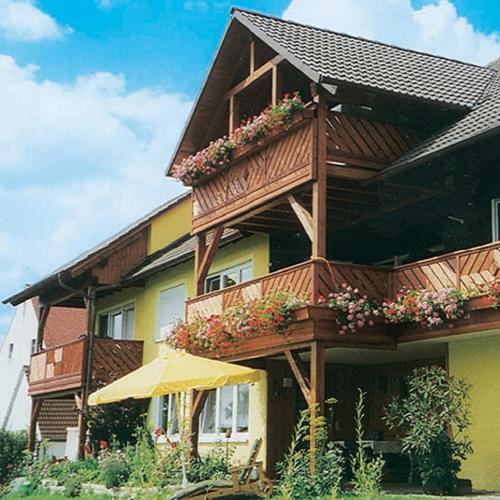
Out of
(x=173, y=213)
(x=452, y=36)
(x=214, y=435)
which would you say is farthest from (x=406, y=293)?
(x=173, y=213)

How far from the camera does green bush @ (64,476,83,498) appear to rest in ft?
64.5

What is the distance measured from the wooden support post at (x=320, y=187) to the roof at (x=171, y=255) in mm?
5351

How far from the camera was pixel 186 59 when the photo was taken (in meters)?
19.6

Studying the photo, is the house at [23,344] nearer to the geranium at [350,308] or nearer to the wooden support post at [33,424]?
the wooden support post at [33,424]

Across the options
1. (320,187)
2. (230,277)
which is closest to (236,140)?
(320,187)

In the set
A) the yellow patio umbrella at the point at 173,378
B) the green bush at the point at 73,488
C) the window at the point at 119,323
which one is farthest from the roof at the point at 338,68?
the window at the point at 119,323

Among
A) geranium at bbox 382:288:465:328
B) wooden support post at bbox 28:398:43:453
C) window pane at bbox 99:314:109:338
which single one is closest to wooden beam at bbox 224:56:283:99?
geranium at bbox 382:288:465:328

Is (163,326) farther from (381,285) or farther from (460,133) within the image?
(460,133)

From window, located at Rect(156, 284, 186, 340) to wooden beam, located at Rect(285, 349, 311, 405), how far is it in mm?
8541

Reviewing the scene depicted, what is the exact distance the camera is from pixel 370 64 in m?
18.5

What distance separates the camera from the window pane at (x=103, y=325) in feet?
102

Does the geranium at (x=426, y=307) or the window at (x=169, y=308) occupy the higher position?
the window at (x=169, y=308)

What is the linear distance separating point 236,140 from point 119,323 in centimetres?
1231

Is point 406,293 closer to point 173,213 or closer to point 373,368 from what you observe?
point 373,368
